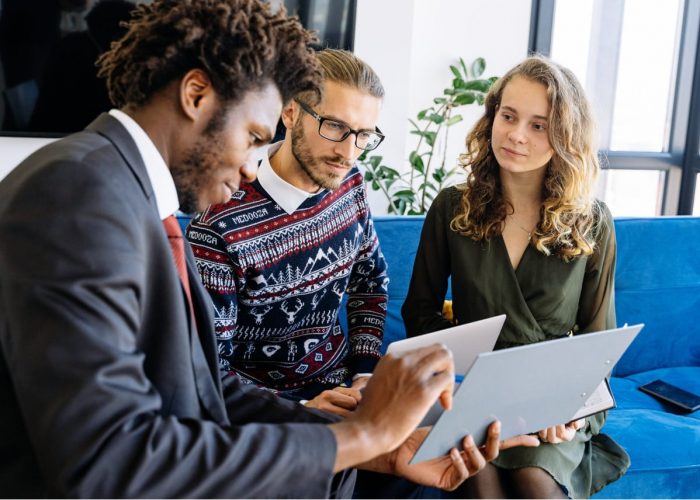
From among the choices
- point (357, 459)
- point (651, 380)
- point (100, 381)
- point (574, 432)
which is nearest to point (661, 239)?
point (651, 380)

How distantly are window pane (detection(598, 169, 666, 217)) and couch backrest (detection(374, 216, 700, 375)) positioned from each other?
2306 millimetres

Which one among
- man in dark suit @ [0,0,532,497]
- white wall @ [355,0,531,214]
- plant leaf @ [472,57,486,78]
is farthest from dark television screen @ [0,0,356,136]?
man in dark suit @ [0,0,532,497]

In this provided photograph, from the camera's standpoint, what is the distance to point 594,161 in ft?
6.02

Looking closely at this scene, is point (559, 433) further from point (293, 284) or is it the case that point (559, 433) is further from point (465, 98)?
point (465, 98)

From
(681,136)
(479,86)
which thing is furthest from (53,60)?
(681,136)

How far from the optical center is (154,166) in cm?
91

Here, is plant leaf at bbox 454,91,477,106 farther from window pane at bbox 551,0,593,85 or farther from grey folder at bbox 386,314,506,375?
grey folder at bbox 386,314,506,375

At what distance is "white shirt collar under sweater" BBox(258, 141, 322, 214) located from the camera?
1.56 metres

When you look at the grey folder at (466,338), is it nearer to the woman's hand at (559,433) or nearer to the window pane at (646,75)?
the woman's hand at (559,433)

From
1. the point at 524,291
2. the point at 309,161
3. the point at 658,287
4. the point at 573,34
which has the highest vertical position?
the point at 573,34

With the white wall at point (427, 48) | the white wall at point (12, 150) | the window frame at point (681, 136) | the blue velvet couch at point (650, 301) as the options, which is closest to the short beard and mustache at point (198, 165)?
the blue velvet couch at point (650, 301)

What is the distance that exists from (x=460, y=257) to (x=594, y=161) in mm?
441

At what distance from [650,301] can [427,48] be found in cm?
211

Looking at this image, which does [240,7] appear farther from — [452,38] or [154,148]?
[452,38]
